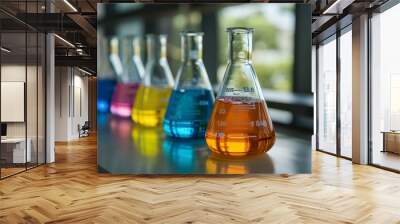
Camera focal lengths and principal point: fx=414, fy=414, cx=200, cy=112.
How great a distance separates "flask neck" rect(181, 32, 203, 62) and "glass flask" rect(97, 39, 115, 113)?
0.69 m

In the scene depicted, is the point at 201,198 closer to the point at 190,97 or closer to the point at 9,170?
the point at 190,97

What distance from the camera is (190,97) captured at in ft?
9.70

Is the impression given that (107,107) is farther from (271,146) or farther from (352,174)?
(352,174)

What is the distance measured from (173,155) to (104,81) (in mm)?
852

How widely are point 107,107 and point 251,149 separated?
1.29 meters

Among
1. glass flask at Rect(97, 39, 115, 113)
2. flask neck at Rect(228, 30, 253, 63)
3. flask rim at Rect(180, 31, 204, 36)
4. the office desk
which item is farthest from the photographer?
the office desk

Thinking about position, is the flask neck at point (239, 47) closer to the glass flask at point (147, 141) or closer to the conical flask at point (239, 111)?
the conical flask at point (239, 111)

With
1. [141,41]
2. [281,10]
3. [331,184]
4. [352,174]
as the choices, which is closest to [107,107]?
[141,41]

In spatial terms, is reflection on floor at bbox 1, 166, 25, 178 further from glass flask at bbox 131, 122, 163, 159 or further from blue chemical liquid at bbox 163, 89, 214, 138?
blue chemical liquid at bbox 163, 89, 214, 138

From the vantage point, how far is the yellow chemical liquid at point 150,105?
3006 millimetres

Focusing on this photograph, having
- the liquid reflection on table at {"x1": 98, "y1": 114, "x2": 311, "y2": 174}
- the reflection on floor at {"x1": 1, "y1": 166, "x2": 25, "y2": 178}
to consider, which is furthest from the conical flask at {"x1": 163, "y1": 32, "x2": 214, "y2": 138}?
the reflection on floor at {"x1": 1, "y1": 166, "x2": 25, "y2": 178}

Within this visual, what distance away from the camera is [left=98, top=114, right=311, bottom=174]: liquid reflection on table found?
3.15 meters

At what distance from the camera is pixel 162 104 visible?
302 cm

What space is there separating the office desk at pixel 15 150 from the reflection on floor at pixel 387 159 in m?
5.17
